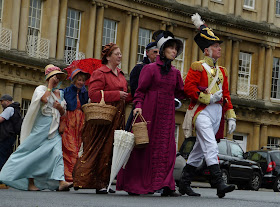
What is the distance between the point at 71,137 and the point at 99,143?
5.17 ft

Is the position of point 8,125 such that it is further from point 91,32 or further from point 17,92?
point 91,32

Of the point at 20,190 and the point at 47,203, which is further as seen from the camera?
the point at 20,190

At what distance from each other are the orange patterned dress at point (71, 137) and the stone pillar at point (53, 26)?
2170 centimetres

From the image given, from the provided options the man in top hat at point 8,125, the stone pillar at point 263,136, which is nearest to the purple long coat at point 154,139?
the man in top hat at point 8,125

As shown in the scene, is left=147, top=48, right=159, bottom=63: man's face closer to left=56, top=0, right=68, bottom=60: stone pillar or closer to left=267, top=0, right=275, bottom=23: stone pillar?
left=56, top=0, right=68, bottom=60: stone pillar

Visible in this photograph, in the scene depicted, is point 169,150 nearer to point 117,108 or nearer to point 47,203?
point 117,108

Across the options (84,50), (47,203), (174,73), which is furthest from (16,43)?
(47,203)

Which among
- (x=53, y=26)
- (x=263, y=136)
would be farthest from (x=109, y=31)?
(x=263, y=136)

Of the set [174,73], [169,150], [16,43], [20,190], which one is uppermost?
[16,43]

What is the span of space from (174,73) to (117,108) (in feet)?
3.14

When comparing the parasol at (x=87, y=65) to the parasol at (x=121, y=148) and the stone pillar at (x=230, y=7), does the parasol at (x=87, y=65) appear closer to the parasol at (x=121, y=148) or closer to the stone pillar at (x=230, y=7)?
the parasol at (x=121, y=148)

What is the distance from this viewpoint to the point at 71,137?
12930 mm

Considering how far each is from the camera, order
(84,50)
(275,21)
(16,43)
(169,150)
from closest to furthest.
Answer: (169,150) → (16,43) → (84,50) → (275,21)

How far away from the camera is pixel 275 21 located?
47.1 metres
